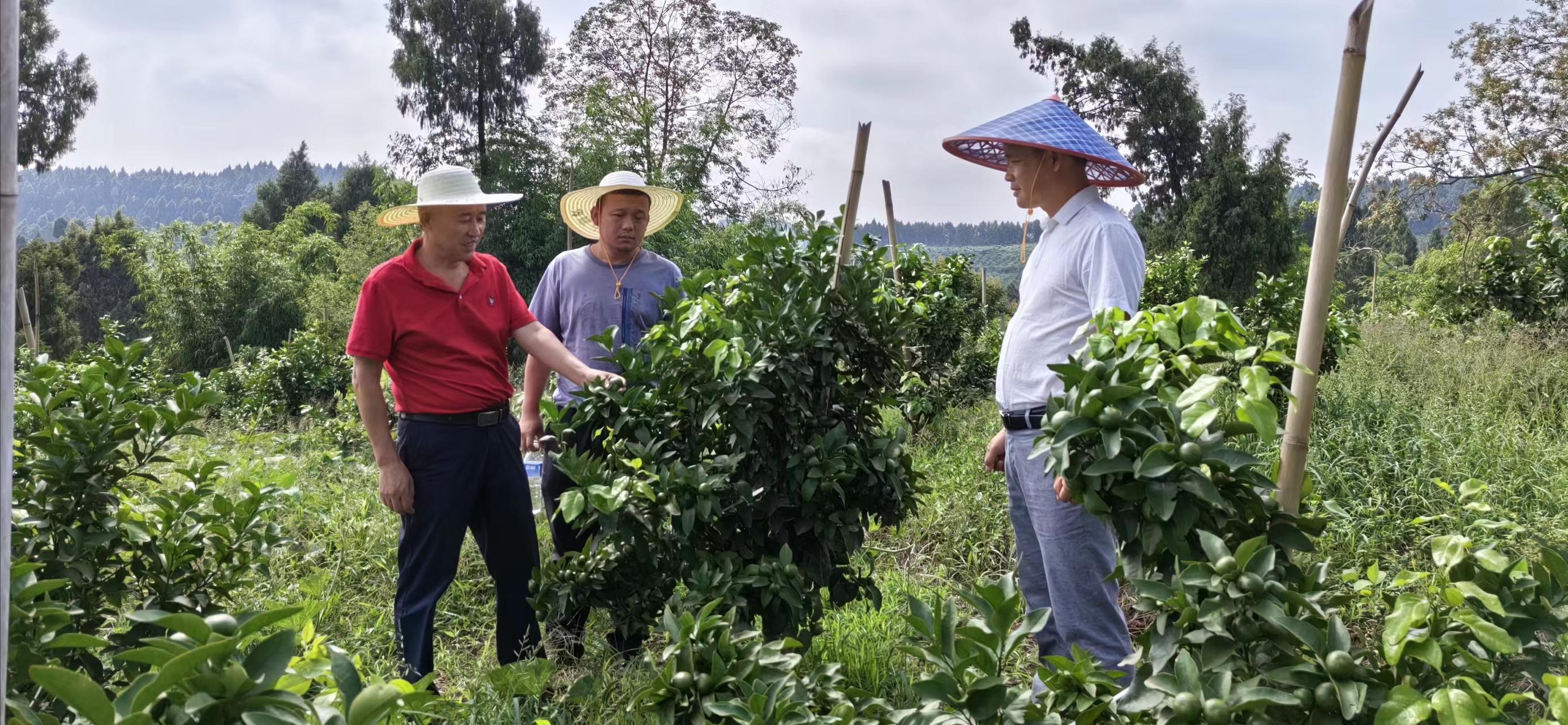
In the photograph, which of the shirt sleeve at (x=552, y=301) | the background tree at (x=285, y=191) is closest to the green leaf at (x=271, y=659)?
the shirt sleeve at (x=552, y=301)

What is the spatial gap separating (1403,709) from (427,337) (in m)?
2.74

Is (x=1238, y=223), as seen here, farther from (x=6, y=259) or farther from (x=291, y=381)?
(x=6, y=259)

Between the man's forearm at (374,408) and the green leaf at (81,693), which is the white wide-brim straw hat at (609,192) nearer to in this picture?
the man's forearm at (374,408)

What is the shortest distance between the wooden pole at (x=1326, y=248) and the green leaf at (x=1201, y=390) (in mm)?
285

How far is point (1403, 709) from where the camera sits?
1.20 m

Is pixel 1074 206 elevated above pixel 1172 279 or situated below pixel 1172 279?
above

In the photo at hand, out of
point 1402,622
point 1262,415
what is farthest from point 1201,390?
point 1402,622

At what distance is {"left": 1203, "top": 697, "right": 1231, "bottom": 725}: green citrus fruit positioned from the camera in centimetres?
125

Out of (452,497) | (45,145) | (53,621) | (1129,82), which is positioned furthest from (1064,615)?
(45,145)

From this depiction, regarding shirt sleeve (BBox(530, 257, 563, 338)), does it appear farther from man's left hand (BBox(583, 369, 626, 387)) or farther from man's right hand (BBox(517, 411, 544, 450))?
man's left hand (BBox(583, 369, 626, 387))

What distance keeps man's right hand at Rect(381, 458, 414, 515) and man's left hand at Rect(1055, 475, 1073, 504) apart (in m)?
2.03

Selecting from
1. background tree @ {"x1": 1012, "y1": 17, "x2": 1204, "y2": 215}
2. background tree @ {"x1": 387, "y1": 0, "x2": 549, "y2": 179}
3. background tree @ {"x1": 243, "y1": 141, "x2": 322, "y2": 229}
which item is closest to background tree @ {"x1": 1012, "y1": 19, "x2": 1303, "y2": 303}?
background tree @ {"x1": 1012, "y1": 17, "x2": 1204, "y2": 215}

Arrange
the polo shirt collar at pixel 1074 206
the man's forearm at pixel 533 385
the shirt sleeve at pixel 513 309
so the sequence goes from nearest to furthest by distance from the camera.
Result: the polo shirt collar at pixel 1074 206
the shirt sleeve at pixel 513 309
the man's forearm at pixel 533 385

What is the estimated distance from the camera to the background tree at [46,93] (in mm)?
26516
